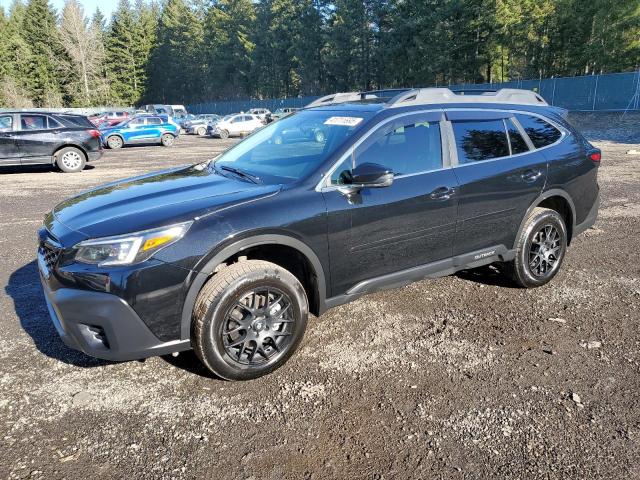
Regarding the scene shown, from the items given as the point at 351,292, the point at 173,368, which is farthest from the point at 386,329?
the point at 173,368

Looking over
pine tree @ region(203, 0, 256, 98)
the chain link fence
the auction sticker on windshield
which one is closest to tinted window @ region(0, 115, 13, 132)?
the auction sticker on windshield

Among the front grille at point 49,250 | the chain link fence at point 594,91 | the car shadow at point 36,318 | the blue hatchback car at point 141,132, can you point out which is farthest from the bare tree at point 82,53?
the front grille at point 49,250

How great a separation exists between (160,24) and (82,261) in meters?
103

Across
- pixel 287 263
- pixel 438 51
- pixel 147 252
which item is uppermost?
pixel 438 51

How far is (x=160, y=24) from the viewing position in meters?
92.4

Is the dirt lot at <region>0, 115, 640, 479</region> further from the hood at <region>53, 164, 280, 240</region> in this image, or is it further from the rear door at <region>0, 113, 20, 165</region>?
the rear door at <region>0, 113, 20, 165</region>

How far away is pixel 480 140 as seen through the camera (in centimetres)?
419

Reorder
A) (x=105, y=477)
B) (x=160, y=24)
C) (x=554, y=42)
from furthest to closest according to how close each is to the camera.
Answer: (x=160, y=24), (x=554, y=42), (x=105, y=477)

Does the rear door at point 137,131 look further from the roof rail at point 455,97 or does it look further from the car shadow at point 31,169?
the roof rail at point 455,97

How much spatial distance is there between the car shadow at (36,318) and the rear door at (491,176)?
10.0ft

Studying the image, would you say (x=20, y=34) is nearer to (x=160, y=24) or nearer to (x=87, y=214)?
(x=160, y=24)

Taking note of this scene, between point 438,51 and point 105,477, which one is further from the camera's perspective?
point 438,51

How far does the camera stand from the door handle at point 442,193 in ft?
12.4

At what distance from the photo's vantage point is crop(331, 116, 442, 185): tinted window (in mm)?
3545
